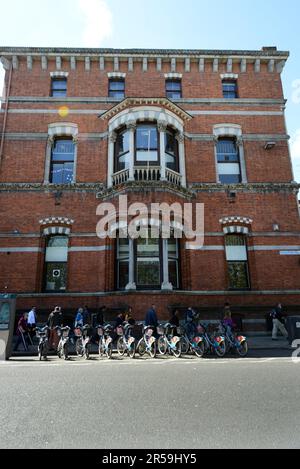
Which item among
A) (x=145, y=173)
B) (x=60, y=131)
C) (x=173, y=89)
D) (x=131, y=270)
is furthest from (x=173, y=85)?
(x=131, y=270)

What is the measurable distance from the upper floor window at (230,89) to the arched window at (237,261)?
811cm

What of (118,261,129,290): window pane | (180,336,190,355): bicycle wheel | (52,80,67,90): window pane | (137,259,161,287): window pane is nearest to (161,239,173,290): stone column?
(137,259,161,287): window pane

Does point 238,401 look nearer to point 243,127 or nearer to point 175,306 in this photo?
point 175,306

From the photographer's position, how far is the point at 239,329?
45.7 feet

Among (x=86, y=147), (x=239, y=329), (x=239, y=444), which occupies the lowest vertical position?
(x=239, y=444)

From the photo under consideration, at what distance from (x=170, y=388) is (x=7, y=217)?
1231cm

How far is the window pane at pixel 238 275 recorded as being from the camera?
14.8m

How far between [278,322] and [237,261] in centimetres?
343

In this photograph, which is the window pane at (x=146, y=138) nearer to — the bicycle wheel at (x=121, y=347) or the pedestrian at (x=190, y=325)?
the pedestrian at (x=190, y=325)

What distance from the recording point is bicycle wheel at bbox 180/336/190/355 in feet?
33.6

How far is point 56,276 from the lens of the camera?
14.7m

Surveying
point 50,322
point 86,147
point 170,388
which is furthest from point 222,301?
point 86,147

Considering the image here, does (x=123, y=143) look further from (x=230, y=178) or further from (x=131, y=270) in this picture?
(x=131, y=270)

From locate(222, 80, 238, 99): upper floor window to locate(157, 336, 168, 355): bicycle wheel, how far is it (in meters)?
13.9
